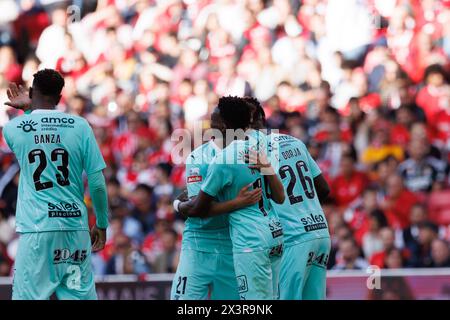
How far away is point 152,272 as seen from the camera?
1468 cm

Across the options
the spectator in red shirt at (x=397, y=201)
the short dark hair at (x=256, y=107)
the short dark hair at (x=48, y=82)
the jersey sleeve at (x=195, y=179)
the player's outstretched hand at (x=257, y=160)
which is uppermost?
the short dark hair at (x=48, y=82)

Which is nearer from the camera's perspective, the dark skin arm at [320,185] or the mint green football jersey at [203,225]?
the mint green football jersey at [203,225]

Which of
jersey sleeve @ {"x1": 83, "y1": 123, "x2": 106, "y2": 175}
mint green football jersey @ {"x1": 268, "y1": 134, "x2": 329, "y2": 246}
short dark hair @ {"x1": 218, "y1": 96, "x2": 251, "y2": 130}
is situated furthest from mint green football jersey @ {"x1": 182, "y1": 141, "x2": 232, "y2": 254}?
jersey sleeve @ {"x1": 83, "y1": 123, "x2": 106, "y2": 175}

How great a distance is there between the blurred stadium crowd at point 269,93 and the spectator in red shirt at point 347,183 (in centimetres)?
2

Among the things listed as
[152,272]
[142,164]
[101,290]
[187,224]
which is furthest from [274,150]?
[142,164]

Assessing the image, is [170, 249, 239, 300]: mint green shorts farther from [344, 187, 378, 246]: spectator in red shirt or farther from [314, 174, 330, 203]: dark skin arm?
[344, 187, 378, 246]: spectator in red shirt

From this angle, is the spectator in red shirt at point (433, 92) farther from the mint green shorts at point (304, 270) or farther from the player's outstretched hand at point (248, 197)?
the player's outstretched hand at point (248, 197)

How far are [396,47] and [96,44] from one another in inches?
225

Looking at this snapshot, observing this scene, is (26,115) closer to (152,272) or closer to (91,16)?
(152,272)

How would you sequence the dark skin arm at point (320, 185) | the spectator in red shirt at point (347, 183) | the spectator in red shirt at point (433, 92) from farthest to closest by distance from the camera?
the spectator in red shirt at point (433, 92) → the spectator in red shirt at point (347, 183) → the dark skin arm at point (320, 185)

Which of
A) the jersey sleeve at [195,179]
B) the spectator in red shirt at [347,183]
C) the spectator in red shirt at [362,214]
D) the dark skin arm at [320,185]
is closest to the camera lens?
the jersey sleeve at [195,179]

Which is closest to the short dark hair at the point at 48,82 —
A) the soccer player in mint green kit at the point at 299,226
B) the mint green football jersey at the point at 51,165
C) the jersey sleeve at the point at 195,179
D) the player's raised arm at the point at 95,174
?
the mint green football jersey at the point at 51,165

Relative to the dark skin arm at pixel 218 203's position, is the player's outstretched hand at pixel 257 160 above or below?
above

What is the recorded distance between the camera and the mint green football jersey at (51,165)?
28.8ft
